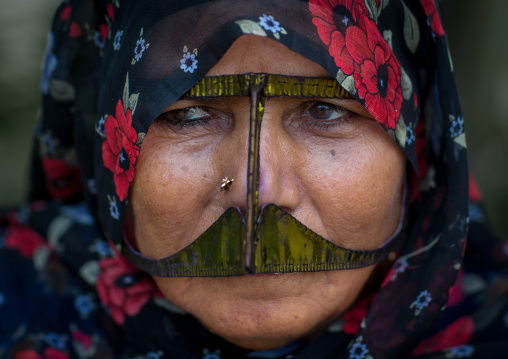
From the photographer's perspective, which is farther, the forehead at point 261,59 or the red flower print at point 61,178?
the red flower print at point 61,178

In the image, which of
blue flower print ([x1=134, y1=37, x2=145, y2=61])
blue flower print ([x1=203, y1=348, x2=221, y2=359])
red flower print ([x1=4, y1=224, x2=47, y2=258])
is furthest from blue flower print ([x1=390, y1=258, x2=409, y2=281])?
red flower print ([x1=4, y1=224, x2=47, y2=258])

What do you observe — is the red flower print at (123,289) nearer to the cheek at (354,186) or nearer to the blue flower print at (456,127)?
the cheek at (354,186)

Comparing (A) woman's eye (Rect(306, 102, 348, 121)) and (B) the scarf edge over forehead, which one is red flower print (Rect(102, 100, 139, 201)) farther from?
(A) woman's eye (Rect(306, 102, 348, 121))

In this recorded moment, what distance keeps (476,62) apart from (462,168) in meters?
2.49

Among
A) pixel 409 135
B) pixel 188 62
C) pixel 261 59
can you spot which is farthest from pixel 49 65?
pixel 409 135

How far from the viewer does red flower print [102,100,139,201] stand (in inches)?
63.5

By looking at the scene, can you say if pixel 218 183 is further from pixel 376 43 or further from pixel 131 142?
pixel 376 43

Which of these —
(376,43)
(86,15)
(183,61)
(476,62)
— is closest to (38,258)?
(86,15)

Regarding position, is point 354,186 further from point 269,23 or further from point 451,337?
point 451,337

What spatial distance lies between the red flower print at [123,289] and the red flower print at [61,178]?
1.73 ft

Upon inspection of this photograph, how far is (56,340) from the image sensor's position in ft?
7.14

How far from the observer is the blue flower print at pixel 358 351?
1.76 m

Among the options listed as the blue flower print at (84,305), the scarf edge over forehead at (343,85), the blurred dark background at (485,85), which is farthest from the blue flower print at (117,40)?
the blurred dark background at (485,85)

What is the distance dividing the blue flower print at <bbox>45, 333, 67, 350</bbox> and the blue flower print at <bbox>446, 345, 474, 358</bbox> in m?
1.42
